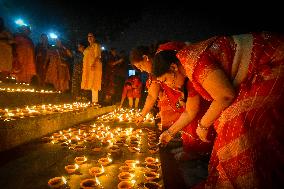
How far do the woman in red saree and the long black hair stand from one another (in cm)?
25

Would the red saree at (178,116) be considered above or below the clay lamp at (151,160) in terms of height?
above

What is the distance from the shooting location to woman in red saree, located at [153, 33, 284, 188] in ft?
6.45

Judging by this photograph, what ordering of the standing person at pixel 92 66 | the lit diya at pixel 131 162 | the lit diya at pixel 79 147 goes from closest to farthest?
the lit diya at pixel 131 162 → the lit diya at pixel 79 147 → the standing person at pixel 92 66

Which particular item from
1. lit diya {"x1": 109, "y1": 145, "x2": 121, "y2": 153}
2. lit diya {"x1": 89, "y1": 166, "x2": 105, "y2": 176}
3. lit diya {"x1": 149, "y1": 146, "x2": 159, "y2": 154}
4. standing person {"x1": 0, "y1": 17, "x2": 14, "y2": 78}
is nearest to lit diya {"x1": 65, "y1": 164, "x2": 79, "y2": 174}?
lit diya {"x1": 89, "y1": 166, "x2": 105, "y2": 176}

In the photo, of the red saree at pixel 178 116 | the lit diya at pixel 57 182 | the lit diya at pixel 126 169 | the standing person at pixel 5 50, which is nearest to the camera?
the lit diya at pixel 57 182

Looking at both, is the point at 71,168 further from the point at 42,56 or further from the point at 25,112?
the point at 42,56

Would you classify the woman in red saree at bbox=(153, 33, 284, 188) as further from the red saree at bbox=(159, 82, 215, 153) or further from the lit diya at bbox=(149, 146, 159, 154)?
the lit diya at bbox=(149, 146, 159, 154)

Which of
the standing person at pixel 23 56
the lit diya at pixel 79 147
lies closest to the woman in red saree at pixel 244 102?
the lit diya at pixel 79 147

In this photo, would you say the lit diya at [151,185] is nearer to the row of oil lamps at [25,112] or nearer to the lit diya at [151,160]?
the lit diya at [151,160]

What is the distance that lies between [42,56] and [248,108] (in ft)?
31.8

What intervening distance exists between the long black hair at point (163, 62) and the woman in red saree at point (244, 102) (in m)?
0.25

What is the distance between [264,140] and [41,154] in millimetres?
3305

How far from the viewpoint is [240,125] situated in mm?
2141

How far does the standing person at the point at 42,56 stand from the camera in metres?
10.3
